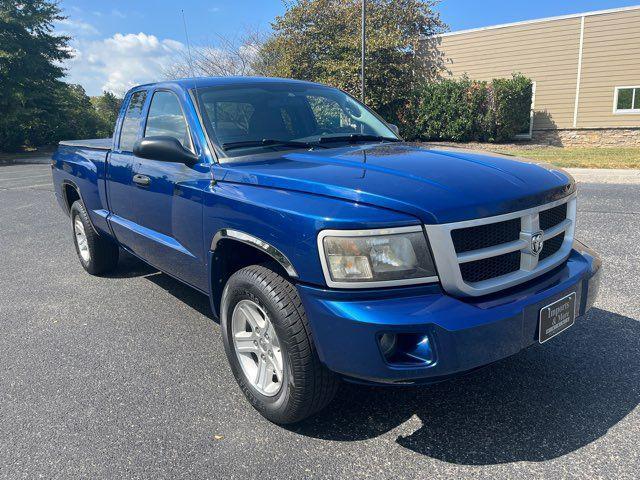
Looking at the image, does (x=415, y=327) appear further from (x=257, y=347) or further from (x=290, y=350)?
(x=257, y=347)

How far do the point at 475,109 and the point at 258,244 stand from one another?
17670 mm

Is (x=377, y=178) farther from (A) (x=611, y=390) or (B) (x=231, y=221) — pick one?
(A) (x=611, y=390)

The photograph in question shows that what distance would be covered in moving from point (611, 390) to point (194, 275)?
2532mm

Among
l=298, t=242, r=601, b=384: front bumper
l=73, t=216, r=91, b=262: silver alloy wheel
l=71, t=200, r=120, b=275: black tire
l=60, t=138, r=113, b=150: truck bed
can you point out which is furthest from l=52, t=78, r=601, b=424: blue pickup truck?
l=73, t=216, r=91, b=262: silver alloy wheel

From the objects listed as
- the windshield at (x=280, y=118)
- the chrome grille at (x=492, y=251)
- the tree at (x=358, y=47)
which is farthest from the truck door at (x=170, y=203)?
the tree at (x=358, y=47)

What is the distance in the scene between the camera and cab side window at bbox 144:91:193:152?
3387mm

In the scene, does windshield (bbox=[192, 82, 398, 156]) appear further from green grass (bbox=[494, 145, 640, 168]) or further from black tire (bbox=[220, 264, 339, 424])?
green grass (bbox=[494, 145, 640, 168])

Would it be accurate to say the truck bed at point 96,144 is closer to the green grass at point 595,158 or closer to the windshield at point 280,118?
the windshield at point 280,118

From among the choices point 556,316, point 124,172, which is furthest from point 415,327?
point 124,172

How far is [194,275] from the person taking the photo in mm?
3287

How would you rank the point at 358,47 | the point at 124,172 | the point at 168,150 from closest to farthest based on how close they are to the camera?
the point at 168,150, the point at 124,172, the point at 358,47

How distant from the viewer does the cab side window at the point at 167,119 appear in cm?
339

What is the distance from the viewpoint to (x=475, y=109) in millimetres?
18469

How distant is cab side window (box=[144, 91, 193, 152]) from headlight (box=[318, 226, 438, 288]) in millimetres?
1526
